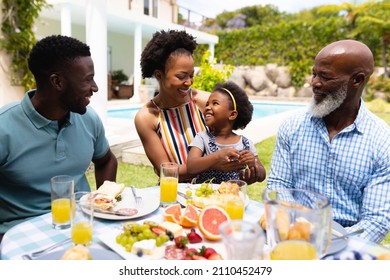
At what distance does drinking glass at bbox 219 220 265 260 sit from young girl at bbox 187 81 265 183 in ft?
4.57

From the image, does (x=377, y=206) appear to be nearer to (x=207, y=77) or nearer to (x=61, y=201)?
(x=61, y=201)

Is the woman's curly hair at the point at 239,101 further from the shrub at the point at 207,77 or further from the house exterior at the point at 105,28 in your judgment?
the shrub at the point at 207,77

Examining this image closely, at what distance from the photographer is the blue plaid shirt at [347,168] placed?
6.98 ft

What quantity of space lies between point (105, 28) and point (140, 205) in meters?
5.10

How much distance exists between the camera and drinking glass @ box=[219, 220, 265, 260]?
1.07 m

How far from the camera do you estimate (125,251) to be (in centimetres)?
146

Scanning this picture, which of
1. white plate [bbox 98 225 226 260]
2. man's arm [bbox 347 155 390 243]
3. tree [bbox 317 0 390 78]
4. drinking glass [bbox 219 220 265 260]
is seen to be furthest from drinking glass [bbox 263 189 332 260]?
tree [bbox 317 0 390 78]

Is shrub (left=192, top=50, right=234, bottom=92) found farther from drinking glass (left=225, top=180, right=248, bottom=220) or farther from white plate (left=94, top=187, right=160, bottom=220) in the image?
drinking glass (left=225, top=180, right=248, bottom=220)

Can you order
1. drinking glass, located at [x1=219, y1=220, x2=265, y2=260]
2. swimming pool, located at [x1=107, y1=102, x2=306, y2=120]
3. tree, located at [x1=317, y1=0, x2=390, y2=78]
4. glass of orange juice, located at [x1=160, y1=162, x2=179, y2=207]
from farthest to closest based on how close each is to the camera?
1. tree, located at [x1=317, y1=0, x2=390, y2=78]
2. swimming pool, located at [x1=107, y1=102, x2=306, y2=120]
3. glass of orange juice, located at [x1=160, y1=162, x2=179, y2=207]
4. drinking glass, located at [x1=219, y1=220, x2=265, y2=260]

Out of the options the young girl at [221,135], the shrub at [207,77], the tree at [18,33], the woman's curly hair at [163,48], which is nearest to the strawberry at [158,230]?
the young girl at [221,135]

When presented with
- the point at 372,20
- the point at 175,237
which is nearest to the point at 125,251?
the point at 175,237

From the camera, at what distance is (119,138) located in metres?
6.73

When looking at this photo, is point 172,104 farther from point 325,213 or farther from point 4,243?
point 325,213

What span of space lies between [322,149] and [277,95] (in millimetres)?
20341
